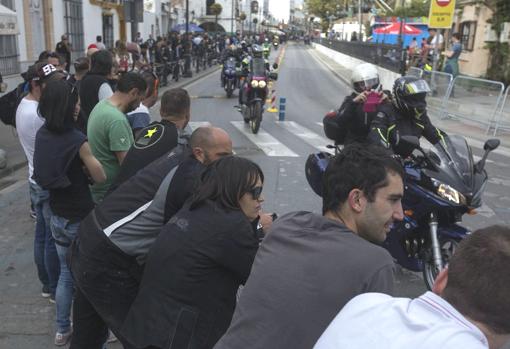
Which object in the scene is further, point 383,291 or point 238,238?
point 238,238

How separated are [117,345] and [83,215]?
36.9 inches

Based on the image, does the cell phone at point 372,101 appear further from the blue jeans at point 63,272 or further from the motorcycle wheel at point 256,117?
the motorcycle wheel at point 256,117

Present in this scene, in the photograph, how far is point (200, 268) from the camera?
7.38ft

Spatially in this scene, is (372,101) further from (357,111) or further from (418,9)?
(418,9)

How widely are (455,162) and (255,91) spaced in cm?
869

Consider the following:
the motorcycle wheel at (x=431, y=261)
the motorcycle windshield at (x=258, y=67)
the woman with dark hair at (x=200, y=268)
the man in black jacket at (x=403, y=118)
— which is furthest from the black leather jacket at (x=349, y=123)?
the motorcycle windshield at (x=258, y=67)

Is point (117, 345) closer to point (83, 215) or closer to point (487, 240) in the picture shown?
point (83, 215)

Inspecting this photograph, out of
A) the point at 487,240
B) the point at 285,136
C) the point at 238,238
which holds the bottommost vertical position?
the point at 285,136

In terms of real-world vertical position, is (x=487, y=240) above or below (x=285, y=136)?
above

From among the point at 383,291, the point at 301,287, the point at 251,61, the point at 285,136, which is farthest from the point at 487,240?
the point at 251,61

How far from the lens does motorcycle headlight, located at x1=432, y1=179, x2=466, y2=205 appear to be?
3.97 meters

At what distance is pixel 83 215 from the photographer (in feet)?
11.6

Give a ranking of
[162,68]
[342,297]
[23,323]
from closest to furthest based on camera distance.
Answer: [342,297] → [23,323] → [162,68]

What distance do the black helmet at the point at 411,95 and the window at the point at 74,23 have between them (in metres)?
20.7
